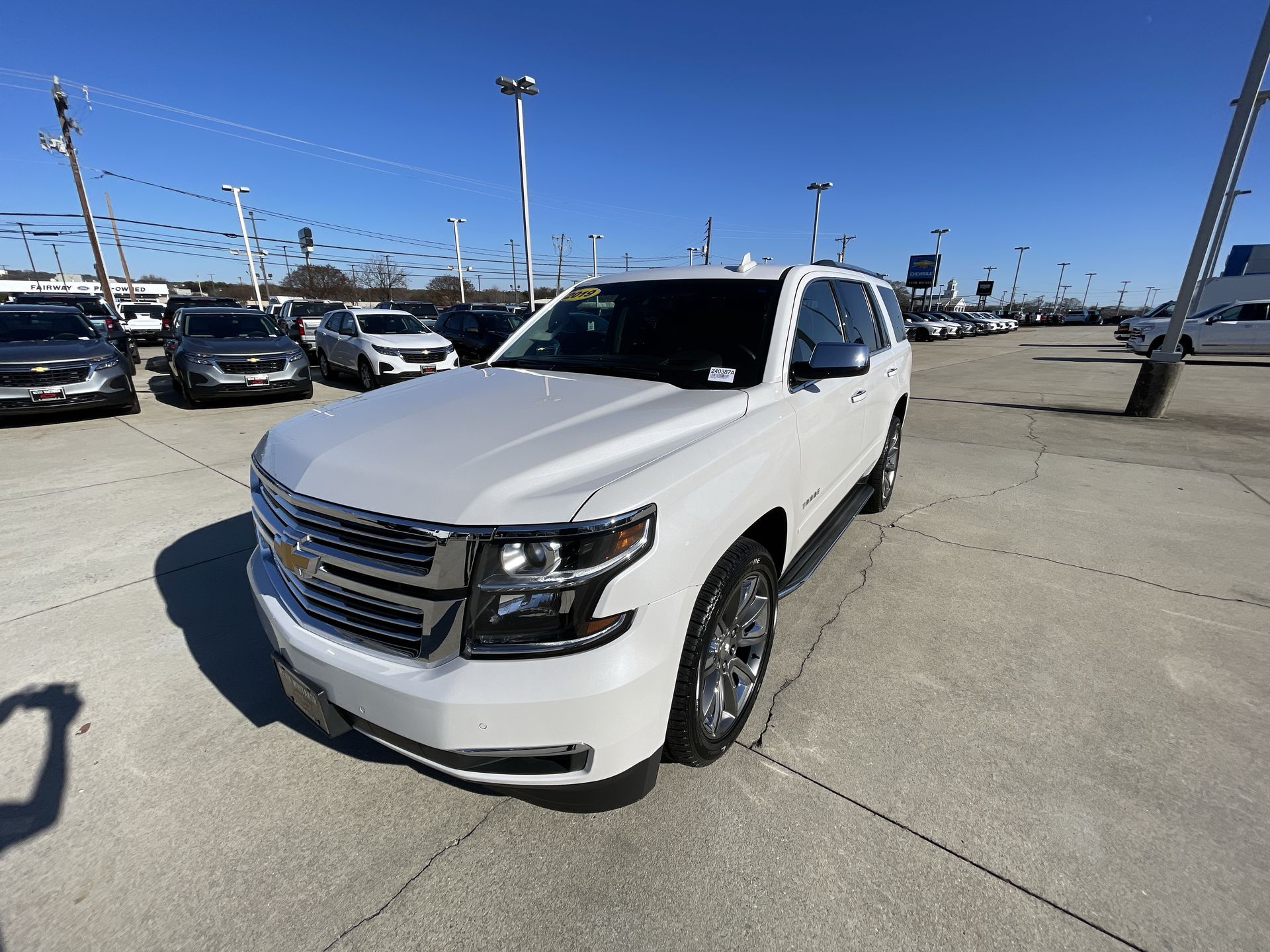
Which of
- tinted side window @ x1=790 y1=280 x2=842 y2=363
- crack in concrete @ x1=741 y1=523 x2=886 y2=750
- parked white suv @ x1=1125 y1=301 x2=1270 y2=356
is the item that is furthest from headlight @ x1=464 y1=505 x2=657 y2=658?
parked white suv @ x1=1125 y1=301 x2=1270 y2=356

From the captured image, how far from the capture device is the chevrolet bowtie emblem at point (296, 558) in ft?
5.93

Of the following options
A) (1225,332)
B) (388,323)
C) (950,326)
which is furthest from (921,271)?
(388,323)

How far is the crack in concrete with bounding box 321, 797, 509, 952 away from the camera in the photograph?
64.3 inches

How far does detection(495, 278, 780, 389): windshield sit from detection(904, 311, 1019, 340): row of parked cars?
29.3m

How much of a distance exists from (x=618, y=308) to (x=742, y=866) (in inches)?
107

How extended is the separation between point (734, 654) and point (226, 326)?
467 inches

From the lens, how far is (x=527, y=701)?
150 cm

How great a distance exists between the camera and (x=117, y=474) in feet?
18.9

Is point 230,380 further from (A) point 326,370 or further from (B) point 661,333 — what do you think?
(B) point 661,333

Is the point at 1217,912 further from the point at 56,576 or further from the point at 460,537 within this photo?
the point at 56,576

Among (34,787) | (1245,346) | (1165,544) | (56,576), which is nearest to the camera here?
(34,787)

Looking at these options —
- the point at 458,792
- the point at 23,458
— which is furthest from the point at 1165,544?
the point at 23,458

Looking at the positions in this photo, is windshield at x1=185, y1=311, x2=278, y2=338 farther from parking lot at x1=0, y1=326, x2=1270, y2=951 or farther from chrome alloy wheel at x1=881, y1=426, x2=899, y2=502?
chrome alloy wheel at x1=881, y1=426, x2=899, y2=502

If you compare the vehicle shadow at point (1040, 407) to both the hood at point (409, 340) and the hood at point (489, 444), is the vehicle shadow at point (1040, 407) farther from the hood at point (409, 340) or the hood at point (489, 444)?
the hood at point (489, 444)
